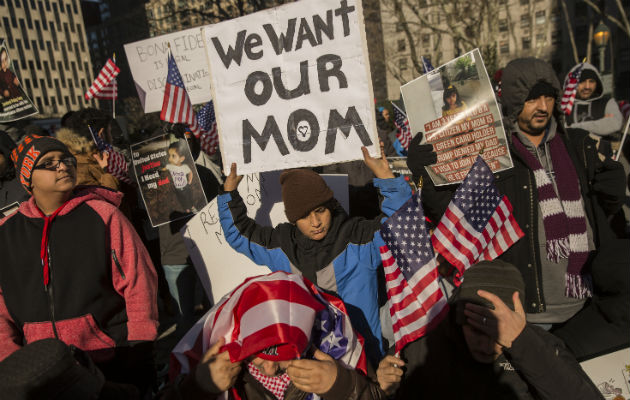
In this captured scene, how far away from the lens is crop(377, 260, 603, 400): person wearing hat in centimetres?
168

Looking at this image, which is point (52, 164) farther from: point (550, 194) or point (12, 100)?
point (12, 100)

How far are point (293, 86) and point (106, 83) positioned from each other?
4430 mm

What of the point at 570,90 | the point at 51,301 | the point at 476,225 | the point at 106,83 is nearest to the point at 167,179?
the point at 51,301

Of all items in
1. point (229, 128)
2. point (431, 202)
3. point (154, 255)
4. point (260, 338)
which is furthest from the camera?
point (154, 255)

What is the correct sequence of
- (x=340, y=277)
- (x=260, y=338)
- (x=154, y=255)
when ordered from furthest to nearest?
1. (x=154, y=255)
2. (x=340, y=277)
3. (x=260, y=338)

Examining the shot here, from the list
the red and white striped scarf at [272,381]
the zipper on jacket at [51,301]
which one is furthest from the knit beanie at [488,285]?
the zipper on jacket at [51,301]

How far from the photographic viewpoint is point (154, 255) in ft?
17.0

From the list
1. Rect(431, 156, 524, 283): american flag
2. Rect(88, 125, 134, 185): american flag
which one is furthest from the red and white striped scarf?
Rect(88, 125, 134, 185): american flag

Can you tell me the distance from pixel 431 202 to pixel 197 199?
6.76 ft

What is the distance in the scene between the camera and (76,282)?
2.39 m

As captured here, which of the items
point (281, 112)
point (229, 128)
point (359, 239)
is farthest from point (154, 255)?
point (359, 239)

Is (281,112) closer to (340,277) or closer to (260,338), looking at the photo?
(340,277)

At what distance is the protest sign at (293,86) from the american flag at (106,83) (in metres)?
3.81

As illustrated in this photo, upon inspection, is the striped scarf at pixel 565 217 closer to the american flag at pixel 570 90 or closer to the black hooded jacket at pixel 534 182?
the black hooded jacket at pixel 534 182
